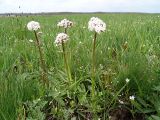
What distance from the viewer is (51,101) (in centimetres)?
345

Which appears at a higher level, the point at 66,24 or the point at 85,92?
the point at 66,24

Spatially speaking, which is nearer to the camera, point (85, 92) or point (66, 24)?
point (85, 92)

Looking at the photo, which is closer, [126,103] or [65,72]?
[126,103]

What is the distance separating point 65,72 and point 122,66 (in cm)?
56

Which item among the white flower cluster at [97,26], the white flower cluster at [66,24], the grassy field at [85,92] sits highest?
the white flower cluster at [97,26]

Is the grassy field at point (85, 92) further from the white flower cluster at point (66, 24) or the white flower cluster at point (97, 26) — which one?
the white flower cluster at point (97, 26)

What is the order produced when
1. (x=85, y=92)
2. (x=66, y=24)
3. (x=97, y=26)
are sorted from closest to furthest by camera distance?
1. (x=97, y=26)
2. (x=85, y=92)
3. (x=66, y=24)

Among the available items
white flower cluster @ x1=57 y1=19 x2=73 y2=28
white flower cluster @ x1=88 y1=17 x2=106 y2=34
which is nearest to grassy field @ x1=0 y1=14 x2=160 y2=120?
white flower cluster @ x1=57 y1=19 x2=73 y2=28

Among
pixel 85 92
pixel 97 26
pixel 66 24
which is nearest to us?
pixel 97 26

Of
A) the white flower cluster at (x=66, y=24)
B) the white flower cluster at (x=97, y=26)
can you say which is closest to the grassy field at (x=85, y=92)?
the white flower cluster at (x=66, y=24)

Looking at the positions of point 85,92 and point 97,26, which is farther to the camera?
point 85,92

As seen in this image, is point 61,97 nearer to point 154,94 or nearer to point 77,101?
point 77,101

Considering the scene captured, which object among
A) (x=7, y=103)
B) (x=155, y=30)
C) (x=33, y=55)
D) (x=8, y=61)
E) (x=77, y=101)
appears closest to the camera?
(x=7, y=103)

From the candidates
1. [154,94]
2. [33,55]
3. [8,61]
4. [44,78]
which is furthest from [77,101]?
[33,55]
